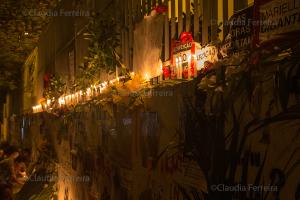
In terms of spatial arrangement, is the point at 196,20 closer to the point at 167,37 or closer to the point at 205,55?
the point at 205,55

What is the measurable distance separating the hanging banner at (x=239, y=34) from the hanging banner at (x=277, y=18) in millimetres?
134

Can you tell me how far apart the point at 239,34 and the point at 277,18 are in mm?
501

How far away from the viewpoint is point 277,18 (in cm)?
244

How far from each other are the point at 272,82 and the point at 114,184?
376 cm

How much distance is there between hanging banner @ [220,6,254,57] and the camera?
277 cm

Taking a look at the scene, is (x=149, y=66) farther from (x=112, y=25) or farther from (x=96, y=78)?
(x=96, y=78)

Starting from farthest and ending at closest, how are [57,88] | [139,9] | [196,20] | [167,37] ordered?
[57,88] → [139,9] → [167,37] → [196,20]

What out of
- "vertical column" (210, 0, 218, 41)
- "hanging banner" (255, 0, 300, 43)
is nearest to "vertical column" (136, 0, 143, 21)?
"vertical column" (210, 0, 218, 41)

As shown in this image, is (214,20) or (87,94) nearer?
(214,20)

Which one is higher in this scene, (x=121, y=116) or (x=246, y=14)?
(x=246, y=14)

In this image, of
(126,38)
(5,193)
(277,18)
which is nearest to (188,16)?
(277,18)

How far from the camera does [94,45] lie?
6.57 meters

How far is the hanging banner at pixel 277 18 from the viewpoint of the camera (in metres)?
2.26

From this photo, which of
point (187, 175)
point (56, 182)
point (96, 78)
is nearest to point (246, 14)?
point (187, 175)
